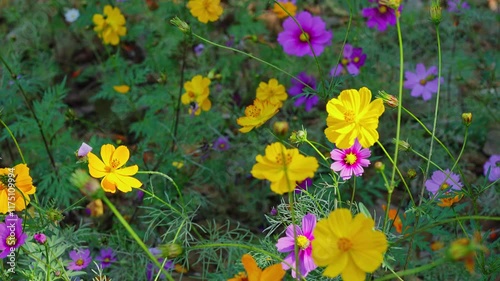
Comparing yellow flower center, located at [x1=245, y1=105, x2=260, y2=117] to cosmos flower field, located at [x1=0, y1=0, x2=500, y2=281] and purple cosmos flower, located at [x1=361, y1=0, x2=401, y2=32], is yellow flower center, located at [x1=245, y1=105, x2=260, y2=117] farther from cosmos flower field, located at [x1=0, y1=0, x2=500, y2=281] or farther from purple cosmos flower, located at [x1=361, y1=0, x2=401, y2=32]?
purple cosmos flower, located at [x1=361, y1=0, x2=401, y2=32]

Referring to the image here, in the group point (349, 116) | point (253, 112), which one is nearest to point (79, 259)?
point (253, 112)

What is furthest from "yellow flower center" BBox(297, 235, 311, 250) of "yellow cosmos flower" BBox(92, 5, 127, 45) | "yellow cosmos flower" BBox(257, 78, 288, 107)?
"yellow cosmos flower" BBox(92, 5, 127, 45)

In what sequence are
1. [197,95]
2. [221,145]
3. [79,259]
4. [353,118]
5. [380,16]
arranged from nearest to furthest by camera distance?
[353,118] → [79,259] → [197,95] → [221,145] → [380,16]

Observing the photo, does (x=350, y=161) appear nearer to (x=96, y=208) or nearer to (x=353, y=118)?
(x=353, y=118)

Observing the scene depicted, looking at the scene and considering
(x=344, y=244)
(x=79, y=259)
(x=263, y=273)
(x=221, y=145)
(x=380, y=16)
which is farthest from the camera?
(x=380, y=16)

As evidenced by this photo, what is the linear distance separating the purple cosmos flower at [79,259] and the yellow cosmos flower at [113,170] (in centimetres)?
38

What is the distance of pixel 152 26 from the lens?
2531mm

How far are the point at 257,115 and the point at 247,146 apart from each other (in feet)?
→ 2.55

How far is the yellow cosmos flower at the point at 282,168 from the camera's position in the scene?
978 mm

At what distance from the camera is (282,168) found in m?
1.00

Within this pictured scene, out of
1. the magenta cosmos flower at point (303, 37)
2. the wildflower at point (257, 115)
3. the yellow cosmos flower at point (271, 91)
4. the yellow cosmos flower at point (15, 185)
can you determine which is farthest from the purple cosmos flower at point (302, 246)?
the magenta cosmos flower at point (303, 37)

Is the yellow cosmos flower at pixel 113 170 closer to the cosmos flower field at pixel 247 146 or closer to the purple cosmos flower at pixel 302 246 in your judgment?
the cosmos flower field at pixel 247 146

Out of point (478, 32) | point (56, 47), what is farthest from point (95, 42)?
point (478, 32)

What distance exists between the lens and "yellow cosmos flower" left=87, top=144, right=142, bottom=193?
4.02ft
